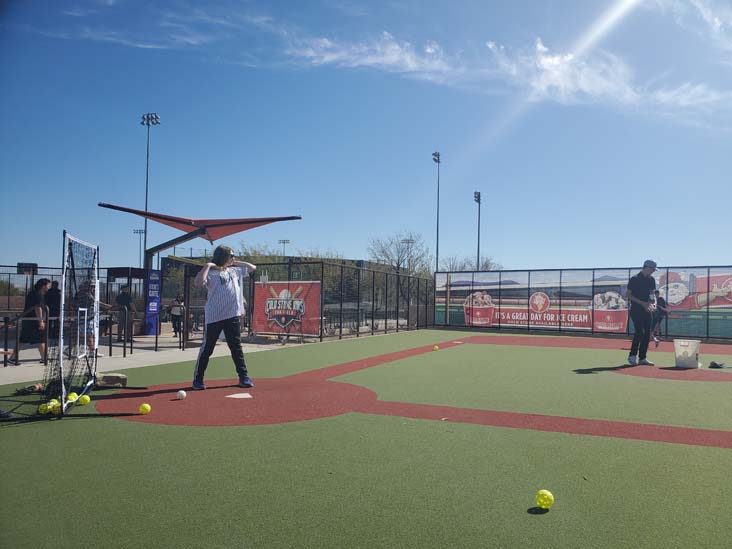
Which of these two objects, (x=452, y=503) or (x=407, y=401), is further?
(x=407, y=401)

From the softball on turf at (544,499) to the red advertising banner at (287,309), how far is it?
14.8 meters

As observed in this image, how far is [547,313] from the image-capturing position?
966 inches

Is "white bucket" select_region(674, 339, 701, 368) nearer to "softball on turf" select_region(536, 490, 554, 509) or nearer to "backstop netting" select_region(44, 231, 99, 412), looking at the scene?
"softball on turf" select_region(536, 490, 554, 509)

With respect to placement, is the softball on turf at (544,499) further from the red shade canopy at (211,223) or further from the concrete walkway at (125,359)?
the red shade canopy at (211,223)

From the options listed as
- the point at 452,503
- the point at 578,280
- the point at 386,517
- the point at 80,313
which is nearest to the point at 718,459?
the point at 452,503

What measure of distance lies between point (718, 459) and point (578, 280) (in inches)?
781

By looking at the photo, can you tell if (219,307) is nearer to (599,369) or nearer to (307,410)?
(307,410)

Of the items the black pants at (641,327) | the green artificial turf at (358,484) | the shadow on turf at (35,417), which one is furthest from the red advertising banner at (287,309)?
the shadow on turf at (35,417)

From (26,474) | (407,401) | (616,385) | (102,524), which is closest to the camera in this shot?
(102,524)

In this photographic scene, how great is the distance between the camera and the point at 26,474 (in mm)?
4348

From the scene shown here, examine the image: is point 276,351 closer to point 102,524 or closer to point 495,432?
point 495,432

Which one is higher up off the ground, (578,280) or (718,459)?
(578,280)

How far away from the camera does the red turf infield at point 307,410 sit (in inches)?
235

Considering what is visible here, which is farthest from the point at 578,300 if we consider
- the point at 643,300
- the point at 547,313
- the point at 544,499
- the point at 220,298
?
the point at 544,499
